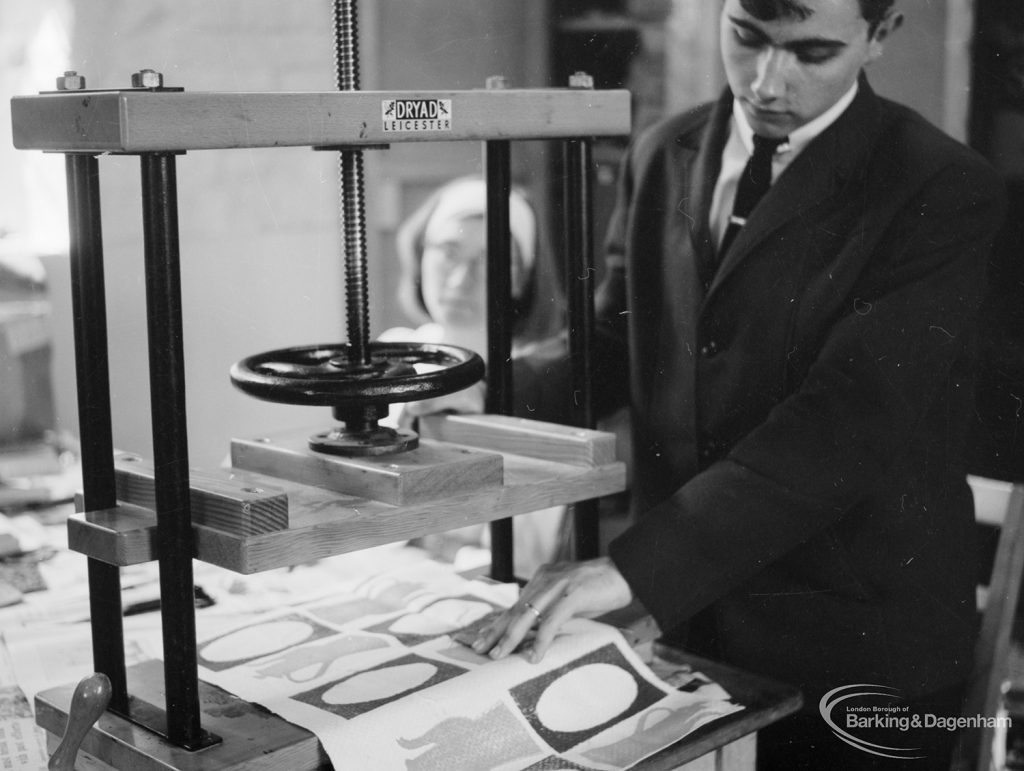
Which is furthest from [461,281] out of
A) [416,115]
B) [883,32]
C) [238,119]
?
[238,119]

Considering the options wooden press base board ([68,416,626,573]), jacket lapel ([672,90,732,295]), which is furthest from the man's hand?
jacket lapel ([672,90,732,295])

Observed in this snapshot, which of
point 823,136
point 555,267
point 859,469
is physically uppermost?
point 823,136

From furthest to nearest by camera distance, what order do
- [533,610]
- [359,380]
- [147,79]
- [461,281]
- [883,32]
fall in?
[461,281], [883,32], [533,610], [359,380], [147,79]

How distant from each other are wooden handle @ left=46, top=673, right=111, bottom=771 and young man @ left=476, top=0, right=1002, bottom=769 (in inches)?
16.9

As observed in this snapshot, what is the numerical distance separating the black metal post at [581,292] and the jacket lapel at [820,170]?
0.69ft

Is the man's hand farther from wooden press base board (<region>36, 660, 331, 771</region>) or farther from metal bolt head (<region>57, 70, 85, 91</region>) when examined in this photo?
metal bolt head (<region>57, 70, 85, 91</region>)

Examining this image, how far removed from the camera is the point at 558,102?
4.94 ft

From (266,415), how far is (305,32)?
3.37 ft

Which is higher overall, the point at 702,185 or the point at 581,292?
the point at 702,185

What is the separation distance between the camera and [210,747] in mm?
1213

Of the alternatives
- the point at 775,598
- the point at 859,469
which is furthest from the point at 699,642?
the point at 859,469

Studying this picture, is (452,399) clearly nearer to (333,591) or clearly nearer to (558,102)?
(333,591)

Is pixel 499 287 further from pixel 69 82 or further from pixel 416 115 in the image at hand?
pixel 69 82

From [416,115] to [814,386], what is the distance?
24.3 inches
